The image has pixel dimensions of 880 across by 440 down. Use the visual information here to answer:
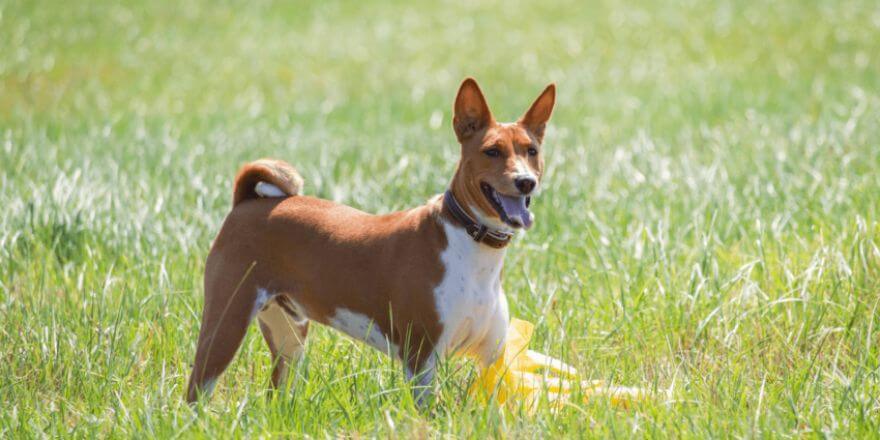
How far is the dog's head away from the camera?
381cm

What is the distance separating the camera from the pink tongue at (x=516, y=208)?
150 inches

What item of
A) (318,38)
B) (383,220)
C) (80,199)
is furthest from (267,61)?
(383,220)

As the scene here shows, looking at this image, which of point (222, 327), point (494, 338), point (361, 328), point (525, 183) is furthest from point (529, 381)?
point (222, 327)

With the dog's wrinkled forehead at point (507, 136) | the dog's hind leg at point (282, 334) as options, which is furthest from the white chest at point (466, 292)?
the dog's hind leg at point (282, 334)

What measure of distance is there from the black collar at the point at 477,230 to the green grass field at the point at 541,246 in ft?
1.64

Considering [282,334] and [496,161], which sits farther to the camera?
[282,334]

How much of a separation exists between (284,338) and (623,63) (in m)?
11.9

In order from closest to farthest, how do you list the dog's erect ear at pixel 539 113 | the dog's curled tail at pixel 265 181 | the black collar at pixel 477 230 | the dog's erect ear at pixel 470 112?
the black collar at pixel 477 230 < the dog's erect ear at pixel 470 112 < the dog's erect ear at pixel 539 113 < the dog's curled tail at pixel 265 181

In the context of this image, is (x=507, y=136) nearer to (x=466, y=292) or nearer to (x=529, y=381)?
(x=466, y=292)

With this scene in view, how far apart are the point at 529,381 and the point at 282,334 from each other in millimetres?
1062

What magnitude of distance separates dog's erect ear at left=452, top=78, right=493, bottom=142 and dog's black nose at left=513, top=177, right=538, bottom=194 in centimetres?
38

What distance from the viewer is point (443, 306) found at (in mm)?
3852

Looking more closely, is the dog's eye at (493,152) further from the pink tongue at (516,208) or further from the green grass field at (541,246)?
the green grass field at (541,246)

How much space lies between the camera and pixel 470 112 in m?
4.07
